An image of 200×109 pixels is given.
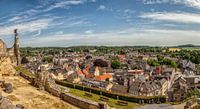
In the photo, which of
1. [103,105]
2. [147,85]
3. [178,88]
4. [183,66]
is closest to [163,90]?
[147,85]

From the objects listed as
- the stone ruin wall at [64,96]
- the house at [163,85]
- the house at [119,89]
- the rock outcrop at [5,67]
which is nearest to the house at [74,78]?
the house at [119,89]

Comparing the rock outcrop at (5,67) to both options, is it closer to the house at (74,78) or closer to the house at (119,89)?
the house at (119,89)

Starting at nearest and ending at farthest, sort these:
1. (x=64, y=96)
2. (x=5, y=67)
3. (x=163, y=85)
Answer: (x=64, y=96), (x=5, y=67), (x=163, y=85)

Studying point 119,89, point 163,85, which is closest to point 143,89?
point 119,89

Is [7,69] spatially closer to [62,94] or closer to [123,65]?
[62,94]

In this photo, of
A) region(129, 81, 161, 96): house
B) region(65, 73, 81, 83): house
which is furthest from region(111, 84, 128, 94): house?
region(65, 73, 81, 83): house

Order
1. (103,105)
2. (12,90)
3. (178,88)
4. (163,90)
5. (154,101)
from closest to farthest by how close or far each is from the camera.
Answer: (103,105) < (12,90) < (154,101) < (178,88) < (163,90)

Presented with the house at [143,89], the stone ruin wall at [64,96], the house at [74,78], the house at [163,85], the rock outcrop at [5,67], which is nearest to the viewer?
the stone ruin wall at [64,96]

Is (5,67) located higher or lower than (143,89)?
higher

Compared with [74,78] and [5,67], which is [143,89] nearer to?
[74,78]

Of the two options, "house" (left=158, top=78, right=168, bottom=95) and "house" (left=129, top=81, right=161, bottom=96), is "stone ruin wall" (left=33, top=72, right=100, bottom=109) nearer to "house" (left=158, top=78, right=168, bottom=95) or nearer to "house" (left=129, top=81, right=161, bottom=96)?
"house" (left=129, top=81, right=161, bottom=96)

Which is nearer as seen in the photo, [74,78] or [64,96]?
[64,96]
